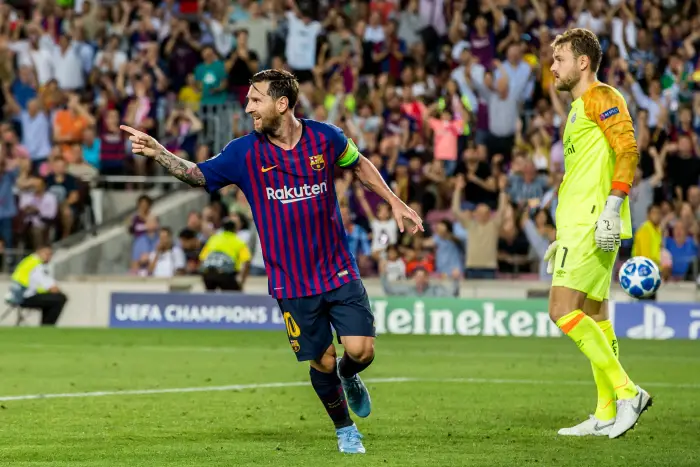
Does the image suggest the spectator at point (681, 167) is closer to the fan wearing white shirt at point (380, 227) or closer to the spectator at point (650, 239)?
the spectator at point (650, 239)

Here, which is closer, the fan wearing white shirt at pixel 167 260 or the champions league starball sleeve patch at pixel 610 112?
the champions league starball sleeve patch at pixel 610 112

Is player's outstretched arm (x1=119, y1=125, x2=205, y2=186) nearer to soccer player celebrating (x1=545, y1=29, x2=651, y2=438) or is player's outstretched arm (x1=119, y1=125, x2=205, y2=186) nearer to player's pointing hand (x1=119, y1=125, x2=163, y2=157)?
player's pointing hand (x1=119, y1=125, x2=163, y2=157)

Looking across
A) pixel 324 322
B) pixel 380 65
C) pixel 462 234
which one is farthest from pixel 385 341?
pixel 324 322

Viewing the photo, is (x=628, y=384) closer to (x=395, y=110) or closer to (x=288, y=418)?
(x=288, y=418)

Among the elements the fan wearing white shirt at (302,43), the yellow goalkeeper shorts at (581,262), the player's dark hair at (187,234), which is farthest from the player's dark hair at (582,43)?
the fan wearing white shirt at (302,43)

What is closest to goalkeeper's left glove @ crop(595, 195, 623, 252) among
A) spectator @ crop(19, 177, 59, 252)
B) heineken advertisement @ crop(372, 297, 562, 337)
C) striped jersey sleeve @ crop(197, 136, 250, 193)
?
striped jersey sleeve @ crop(197, 136, 250, 193)

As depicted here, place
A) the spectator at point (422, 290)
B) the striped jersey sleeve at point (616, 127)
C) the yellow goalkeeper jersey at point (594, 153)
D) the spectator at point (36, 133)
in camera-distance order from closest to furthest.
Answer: the striped jersey sleeve at point (616, 127) < the yellow goalkeeper jersey at point (594, 153) < the spectator at point (422, 290) < the spectator at point (36, 133)

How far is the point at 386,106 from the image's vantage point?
83.3 ft

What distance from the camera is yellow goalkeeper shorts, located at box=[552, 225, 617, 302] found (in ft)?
30.2

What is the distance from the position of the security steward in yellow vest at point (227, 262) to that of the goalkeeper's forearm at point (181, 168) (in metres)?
14.8

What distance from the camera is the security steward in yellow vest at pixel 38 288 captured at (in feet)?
77.0

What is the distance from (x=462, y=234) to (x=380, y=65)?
14.4ft

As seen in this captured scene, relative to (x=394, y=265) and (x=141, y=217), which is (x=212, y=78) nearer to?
(x=141, y=217)

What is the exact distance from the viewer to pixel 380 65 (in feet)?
86.4
